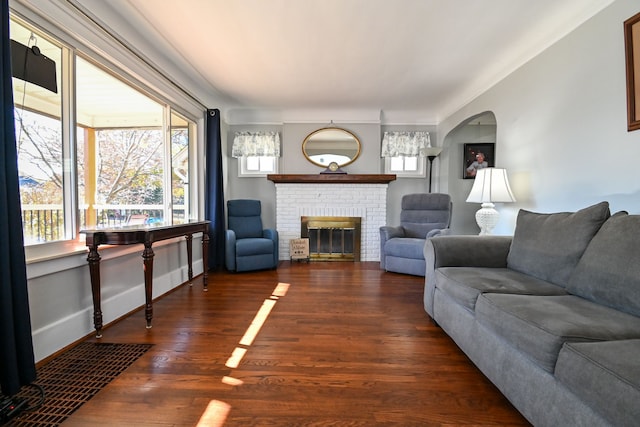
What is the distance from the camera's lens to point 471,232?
15.1ft

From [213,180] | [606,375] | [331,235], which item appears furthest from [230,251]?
[606,375]

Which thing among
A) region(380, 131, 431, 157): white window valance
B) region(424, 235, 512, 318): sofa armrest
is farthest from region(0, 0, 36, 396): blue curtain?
region(380, 131, 431, 157): white window valance

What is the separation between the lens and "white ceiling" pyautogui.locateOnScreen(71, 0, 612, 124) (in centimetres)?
202

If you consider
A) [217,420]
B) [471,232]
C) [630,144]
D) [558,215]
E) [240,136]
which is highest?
[240,136]

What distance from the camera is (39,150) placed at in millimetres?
1717

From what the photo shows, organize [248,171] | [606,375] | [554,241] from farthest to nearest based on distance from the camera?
[248,171] → [554,241] → [606,375]

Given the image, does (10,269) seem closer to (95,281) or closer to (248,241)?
(95,281)

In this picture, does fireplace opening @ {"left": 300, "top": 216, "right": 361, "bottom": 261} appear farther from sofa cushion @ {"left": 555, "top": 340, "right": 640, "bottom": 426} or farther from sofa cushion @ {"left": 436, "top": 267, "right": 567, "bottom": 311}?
sofa cushion @ {"left": 555, "top": 340, "right": 640, "bottom": 426}

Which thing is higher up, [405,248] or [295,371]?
[405,248]

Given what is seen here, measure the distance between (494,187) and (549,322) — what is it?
5.75 feet

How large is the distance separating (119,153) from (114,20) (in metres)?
1.62

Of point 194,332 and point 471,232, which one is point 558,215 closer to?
point 194,332

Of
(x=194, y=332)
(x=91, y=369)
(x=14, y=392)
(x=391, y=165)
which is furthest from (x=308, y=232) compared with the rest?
(x=14, y=392)

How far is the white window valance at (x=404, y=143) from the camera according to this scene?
4488 mm
